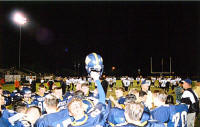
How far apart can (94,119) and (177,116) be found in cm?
241

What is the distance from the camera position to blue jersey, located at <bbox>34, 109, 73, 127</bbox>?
10.4 feet

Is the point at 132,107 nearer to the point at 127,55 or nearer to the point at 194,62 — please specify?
the point at 194,62

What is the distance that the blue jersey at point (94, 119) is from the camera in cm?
303

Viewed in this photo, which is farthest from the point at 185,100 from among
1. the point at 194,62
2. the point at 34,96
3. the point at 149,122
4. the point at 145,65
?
the point at 145,65

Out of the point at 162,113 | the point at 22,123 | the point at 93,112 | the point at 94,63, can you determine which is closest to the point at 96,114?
the point at 93,112

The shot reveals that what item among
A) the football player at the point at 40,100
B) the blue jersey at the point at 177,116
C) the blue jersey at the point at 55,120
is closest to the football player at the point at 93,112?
the blue jersey at the point at 55,120

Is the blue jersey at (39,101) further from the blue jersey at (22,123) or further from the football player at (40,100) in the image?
the blue jersey at (22,123)

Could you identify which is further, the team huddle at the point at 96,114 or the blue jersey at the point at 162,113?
the blue jersey at the point at 162,113

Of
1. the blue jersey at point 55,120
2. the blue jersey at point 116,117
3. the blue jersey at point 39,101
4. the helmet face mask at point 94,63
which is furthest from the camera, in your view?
the blue jersey at point 39,101

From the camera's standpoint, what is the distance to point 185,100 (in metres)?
5.70

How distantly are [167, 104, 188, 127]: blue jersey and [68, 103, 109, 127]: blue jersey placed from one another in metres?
2.04

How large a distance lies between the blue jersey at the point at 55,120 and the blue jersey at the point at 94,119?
13.4 inches

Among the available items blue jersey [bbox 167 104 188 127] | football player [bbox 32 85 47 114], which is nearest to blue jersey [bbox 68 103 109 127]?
blue jersey [bbox 167 104 188 127]

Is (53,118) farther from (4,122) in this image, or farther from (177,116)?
(177,116)
